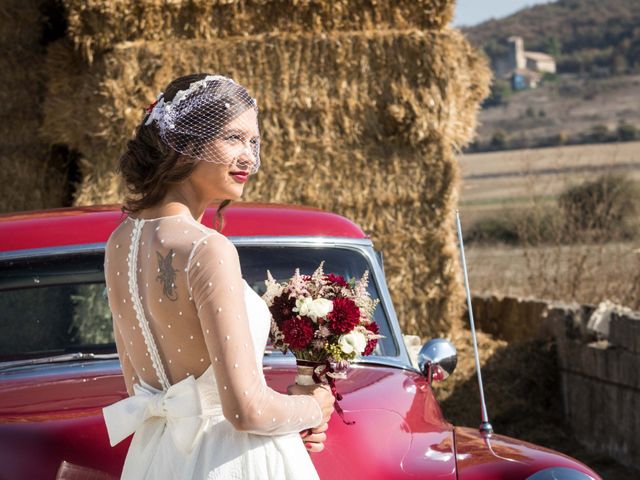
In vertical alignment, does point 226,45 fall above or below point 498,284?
above

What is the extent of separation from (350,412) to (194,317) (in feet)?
3.68

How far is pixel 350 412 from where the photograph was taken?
3312 mm

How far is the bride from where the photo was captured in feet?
7.39

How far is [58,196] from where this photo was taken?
27.6 ft

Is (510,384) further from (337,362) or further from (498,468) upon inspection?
(337,362)

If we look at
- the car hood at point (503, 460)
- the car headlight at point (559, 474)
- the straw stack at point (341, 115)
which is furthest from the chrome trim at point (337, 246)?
the straw stack at point (341, 115)

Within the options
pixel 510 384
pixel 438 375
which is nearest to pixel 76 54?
pixel 510 384

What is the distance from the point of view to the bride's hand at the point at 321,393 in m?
2.52

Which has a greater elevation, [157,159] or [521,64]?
[157,159]

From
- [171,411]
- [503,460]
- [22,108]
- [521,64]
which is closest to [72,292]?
[503,460]

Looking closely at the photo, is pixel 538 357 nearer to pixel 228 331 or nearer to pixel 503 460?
pixel 503 460

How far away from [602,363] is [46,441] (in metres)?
4.65

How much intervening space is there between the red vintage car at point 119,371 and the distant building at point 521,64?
134 ft

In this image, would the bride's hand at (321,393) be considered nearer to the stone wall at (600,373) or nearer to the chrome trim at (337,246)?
the chrome trim at (337,246)
